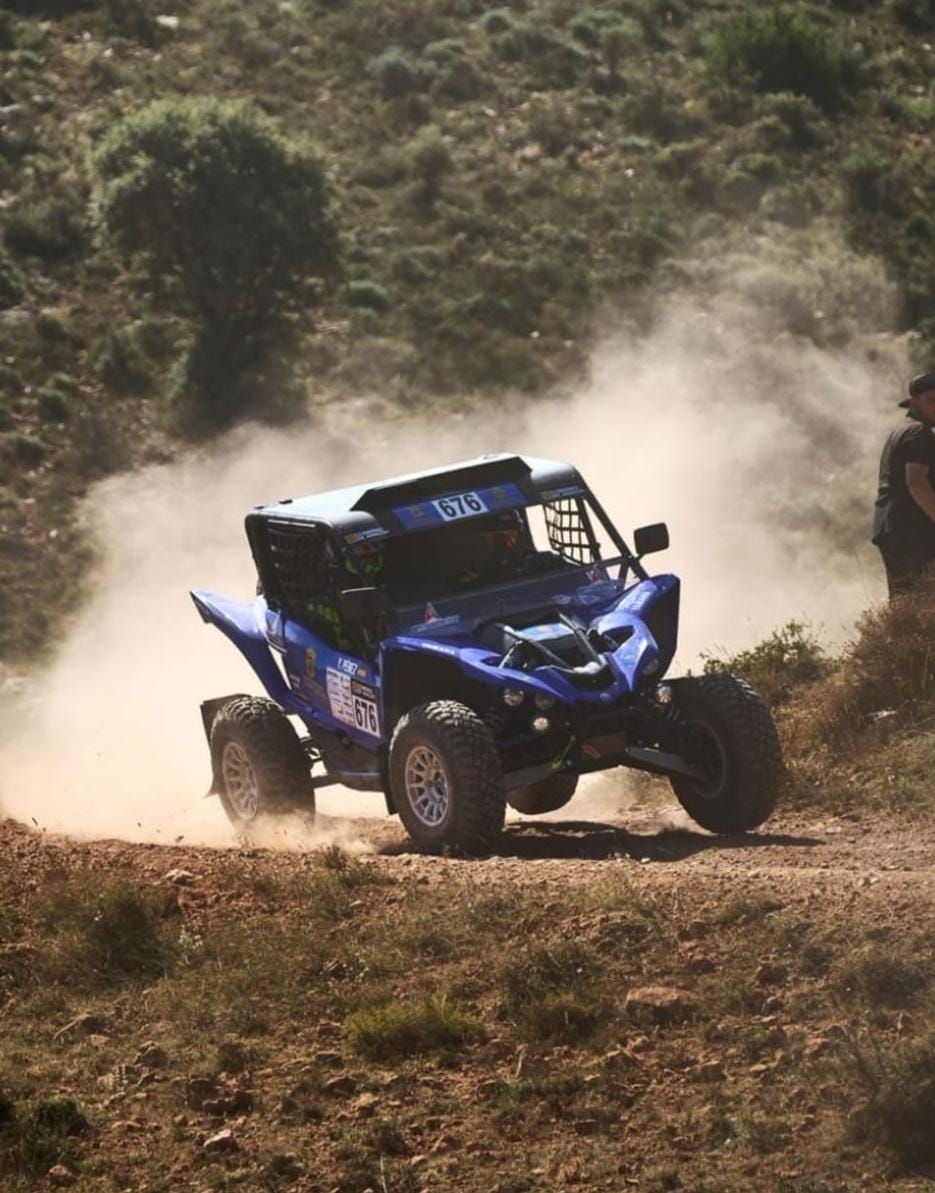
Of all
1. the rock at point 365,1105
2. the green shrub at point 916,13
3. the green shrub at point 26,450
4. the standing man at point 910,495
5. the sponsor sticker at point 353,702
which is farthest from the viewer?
the green shrub at point 916,13

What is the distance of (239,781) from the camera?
45.7ft

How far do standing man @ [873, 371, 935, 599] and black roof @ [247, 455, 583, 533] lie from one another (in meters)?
1.97

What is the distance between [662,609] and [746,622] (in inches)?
499

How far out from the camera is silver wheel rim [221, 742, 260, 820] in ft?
44.9

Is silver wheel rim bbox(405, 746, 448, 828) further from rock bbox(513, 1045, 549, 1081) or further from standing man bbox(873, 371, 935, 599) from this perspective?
standing man bbox(873, 371, 935, 599)

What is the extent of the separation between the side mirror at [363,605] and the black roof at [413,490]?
1.53 feet

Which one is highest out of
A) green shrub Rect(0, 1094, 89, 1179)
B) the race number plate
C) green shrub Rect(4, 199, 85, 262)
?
green shrub Rect(4, 199, 85, 262)

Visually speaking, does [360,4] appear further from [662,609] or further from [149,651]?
[662,609]

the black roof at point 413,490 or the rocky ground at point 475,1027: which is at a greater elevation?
the black roof at point 413,490

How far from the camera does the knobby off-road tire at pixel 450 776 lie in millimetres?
11688

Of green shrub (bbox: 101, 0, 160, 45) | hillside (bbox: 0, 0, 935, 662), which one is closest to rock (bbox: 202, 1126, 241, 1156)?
hillside (bbox: 0, 0, 935, 662)

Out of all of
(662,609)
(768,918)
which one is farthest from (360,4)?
(768,918)

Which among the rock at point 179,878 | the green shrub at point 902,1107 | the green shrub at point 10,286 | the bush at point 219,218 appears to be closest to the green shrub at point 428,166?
the bush at point 219,218

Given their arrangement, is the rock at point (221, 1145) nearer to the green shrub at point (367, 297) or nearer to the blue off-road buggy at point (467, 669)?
the blue off-road buggy at point (467, 669)
